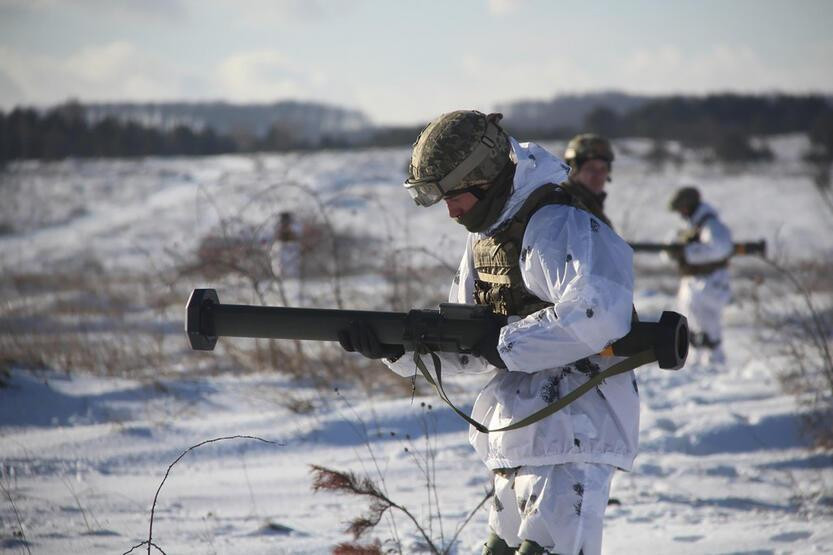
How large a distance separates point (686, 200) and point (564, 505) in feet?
24.0

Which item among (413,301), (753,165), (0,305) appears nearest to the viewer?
(413,301)

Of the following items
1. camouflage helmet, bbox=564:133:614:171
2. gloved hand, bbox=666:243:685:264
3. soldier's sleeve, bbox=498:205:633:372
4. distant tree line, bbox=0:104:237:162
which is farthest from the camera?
distant tree line, bbox=0:104:237:162

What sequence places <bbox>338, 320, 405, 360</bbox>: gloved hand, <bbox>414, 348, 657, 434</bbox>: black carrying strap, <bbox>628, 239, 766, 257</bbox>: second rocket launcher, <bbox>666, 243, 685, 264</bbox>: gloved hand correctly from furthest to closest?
<bbox>666, 243, 685, 264</bbox>: gloved hand < <bbox>628, 239, 766, 257</bbox>: second rocket launcher < <bbox>338, 320, 405, 360</bbox>: gloved hand < <bbox>414, 348, 657, 434</bbox>: black carrying strap

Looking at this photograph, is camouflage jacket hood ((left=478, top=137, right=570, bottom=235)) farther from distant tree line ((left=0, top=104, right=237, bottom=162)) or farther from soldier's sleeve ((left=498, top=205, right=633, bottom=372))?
distant tree line ((left=0, top=104, right=237, bottom=162))

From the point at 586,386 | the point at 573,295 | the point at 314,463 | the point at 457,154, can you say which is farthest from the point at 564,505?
the point at 314,463

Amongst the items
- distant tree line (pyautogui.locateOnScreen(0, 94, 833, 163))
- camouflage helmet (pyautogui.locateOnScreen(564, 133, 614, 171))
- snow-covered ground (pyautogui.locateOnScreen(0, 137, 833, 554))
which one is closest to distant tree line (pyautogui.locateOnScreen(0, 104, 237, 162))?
distant tree line (pyautogui.locateOnScreen(0, 94, 833, 163))

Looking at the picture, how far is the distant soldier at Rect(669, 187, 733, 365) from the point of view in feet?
28.9

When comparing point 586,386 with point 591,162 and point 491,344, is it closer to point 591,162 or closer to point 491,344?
point 491,344

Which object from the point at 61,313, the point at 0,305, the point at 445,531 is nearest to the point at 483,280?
the point at 445,531

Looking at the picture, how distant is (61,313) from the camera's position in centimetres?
1065

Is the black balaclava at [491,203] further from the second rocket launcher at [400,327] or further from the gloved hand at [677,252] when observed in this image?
the gloved hand at [677,252]

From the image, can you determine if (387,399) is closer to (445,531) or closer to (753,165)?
(445,531)

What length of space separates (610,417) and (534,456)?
0.87 feet

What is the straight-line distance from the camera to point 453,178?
258 centimetres
